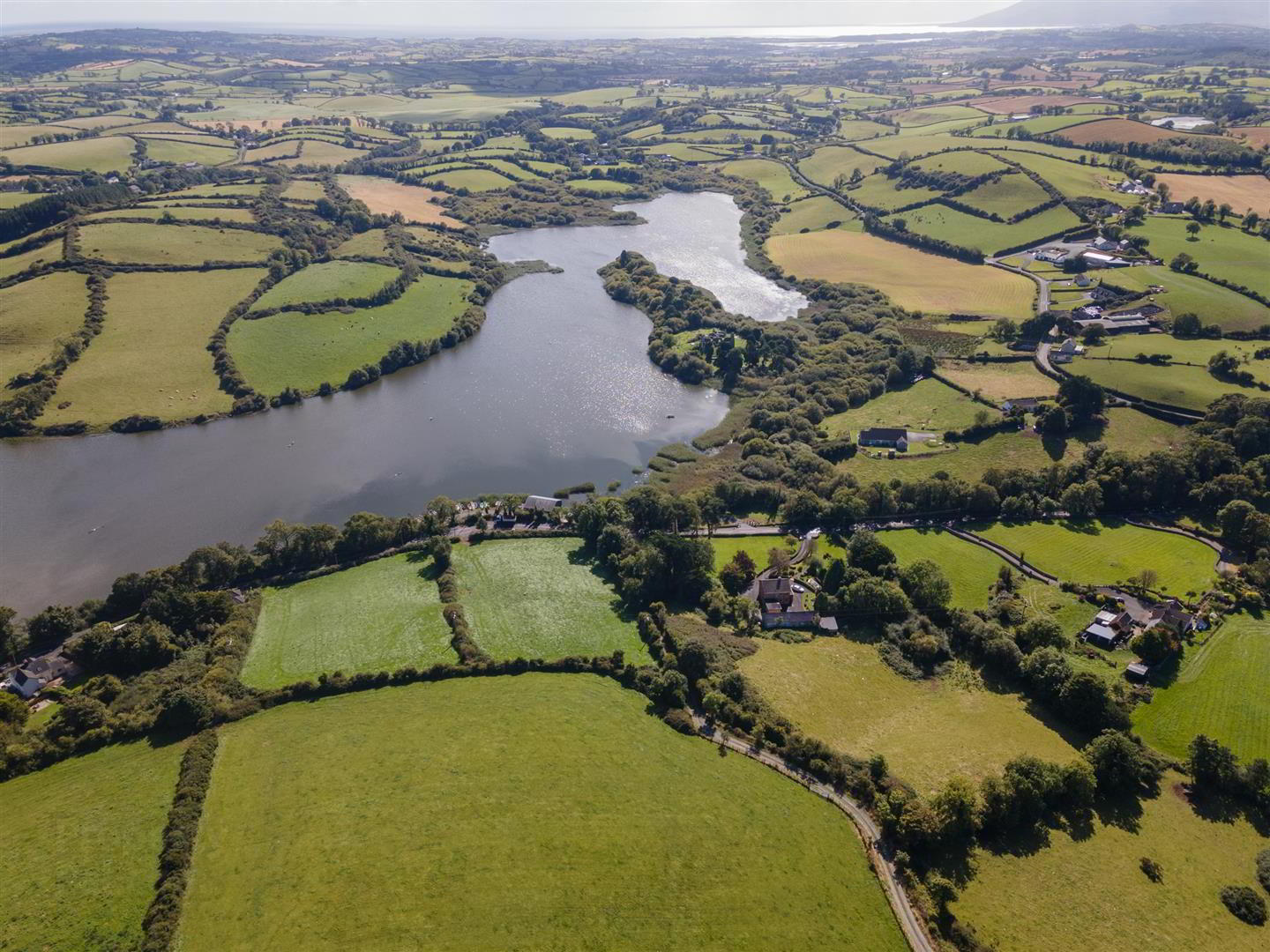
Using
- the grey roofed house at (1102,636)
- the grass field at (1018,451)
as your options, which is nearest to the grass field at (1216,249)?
the grass field at (1018,451)

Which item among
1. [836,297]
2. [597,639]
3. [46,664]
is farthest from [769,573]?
[836,297]

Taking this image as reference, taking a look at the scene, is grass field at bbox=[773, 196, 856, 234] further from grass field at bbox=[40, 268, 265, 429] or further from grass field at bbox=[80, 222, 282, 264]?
grass field at bbox=[40, 268, 265, 429]

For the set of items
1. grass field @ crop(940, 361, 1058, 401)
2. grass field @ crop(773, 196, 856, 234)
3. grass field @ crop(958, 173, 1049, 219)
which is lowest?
grass field @ crop(940, 361, 1058, 401)

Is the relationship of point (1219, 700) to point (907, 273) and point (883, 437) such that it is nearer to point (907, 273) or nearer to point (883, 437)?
point (883, 437)

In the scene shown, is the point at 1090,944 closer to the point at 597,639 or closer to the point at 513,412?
the point at 597,639

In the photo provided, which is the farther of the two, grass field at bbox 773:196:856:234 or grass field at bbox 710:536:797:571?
grass field at bbox 773:196:856:234

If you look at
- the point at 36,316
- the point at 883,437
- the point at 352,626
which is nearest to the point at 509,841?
the point at 352,626

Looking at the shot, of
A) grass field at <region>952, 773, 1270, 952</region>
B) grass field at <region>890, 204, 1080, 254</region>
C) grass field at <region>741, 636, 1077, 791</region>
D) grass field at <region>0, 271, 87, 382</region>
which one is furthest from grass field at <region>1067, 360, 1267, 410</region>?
grass field at <region>0, 271, 87, 382</region>
